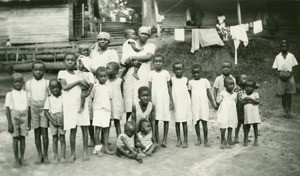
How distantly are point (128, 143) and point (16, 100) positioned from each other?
6.27 feet

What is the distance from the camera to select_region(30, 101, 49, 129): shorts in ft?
19.0

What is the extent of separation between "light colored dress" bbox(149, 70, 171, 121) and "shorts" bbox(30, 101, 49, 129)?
193 centimetres

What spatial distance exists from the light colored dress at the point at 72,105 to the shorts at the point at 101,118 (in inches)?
5.7

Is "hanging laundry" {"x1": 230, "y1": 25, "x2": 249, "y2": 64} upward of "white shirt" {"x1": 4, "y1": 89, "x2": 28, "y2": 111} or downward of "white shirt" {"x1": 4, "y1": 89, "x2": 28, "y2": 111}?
upward

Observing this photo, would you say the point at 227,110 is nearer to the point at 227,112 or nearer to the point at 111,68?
the point at 227,112

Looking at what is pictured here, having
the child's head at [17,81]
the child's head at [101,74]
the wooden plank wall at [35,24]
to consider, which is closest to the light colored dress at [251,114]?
the child's head at [101,74]

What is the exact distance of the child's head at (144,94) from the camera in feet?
20.1

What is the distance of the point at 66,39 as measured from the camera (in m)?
19.0

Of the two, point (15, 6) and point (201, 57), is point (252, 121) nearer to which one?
point (201, 57)

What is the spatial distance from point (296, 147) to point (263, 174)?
166 centimetres

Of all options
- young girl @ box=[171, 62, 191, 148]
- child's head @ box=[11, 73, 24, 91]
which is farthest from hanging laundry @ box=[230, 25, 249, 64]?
child's head @ box=[11, 73, 24, 91]

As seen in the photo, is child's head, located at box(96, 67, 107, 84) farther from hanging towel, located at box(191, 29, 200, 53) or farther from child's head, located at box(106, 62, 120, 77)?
hanging towel, located at box(191, 29, 200, 53)

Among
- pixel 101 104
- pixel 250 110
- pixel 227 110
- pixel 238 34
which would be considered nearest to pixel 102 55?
pixel 101 104

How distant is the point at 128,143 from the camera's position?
598 centimetres
